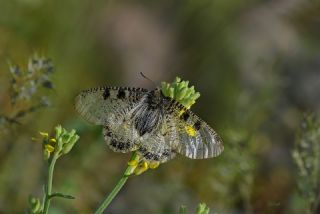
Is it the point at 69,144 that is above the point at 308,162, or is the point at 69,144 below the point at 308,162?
below

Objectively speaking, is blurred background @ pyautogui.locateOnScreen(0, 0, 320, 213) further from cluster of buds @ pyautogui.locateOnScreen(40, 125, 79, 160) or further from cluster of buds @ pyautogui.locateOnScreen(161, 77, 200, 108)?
cluster of buds @ pyautogui.locateOnScreen(40, 125, 79, 160)

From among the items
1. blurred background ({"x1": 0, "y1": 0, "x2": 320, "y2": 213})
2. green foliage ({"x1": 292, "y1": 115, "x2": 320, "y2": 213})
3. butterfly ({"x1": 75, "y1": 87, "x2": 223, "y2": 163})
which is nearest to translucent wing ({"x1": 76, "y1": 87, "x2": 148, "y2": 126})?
butterfly ({"x1": 75, "y1": 87, "x2": 223, "y2": 163})

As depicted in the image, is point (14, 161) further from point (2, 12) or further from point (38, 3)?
point (38, 3)

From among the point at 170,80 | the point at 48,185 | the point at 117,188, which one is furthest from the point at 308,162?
the point at 170,80

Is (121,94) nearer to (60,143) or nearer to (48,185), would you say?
(60,143)

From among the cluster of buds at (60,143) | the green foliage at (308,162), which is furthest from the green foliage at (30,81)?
the green foliage at (308,162)

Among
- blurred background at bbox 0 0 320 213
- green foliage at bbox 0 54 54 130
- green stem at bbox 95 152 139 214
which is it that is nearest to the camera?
green stem at bbox 95 152 139 214

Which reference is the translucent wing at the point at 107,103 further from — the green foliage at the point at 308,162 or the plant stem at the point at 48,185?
the green foliage at the point at 308,162
